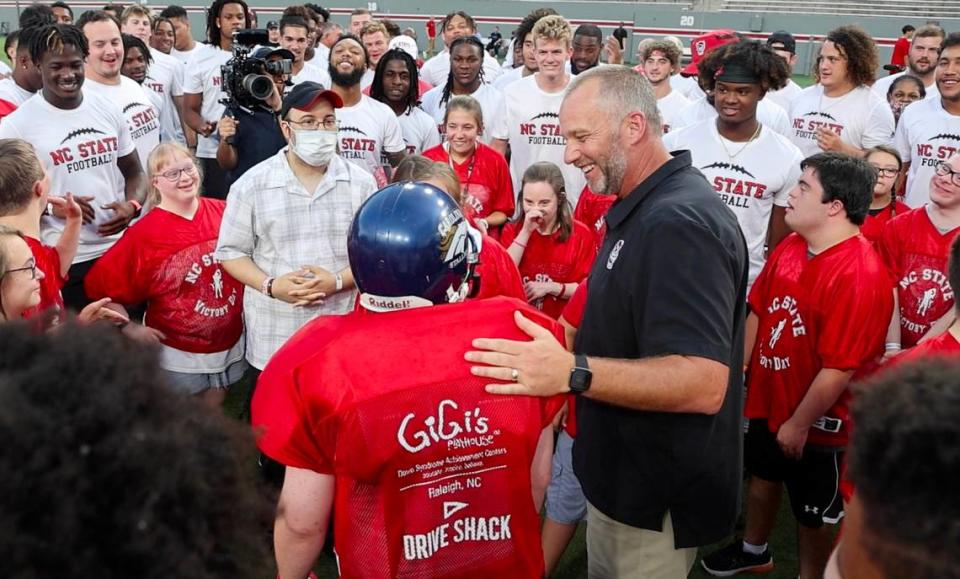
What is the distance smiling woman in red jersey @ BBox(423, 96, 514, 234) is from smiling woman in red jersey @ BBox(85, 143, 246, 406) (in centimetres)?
169

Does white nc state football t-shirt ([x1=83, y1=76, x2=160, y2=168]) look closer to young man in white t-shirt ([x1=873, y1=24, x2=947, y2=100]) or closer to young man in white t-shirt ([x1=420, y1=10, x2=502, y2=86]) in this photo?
young man in white t-shirt ([x1=420, y1=10, x2=502, y2=86])

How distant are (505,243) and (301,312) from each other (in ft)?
5.01

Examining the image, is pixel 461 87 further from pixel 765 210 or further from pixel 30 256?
pixel 30 256

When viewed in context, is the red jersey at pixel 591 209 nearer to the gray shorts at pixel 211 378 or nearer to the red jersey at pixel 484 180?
the red jersey at pixel 484 180

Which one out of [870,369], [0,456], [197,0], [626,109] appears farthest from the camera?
[197,0]

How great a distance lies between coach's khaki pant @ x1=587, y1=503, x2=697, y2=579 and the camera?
2303 millimetres

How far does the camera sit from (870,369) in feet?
10.7

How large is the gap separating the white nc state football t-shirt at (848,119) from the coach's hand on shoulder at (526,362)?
14.9ft

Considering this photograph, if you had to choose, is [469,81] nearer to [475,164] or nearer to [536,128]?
[536,128]

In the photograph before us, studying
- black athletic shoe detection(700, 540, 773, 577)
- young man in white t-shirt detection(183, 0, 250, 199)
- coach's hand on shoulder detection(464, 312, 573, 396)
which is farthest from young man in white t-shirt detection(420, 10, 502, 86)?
coach's hand on shoulder detection(464, 312, 573, 396)

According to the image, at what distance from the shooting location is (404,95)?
245 inches

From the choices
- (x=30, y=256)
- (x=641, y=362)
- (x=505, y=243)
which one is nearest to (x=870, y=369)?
(x=641, y=362)

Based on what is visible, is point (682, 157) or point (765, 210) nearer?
point (682, 157)

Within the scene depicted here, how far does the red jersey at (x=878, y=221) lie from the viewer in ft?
14.1
